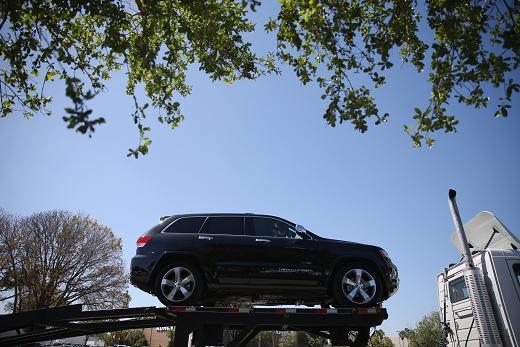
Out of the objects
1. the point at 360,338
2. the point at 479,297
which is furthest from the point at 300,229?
the point at 479,297

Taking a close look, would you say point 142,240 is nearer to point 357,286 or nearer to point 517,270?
point 357,286

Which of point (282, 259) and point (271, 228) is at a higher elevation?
point (271, 228)

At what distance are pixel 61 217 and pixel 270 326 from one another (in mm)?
30656

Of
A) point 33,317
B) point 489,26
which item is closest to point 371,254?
point 489,26

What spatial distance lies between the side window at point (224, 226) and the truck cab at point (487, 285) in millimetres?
4462

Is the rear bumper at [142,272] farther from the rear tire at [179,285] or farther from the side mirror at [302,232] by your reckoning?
the side mirror at [302,232]

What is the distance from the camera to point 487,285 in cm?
736

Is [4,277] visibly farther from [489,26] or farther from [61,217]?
[489,26]

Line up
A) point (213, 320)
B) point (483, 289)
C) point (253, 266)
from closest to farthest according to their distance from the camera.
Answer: point (213, 320) < point (253, 266) < point (483, 289)

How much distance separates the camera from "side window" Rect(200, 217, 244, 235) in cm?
707

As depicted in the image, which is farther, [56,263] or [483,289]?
[56,263]

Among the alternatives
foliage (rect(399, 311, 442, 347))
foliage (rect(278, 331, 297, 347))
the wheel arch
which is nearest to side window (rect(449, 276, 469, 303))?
the wheel arch

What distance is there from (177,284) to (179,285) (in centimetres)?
4

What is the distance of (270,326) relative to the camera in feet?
22.1
